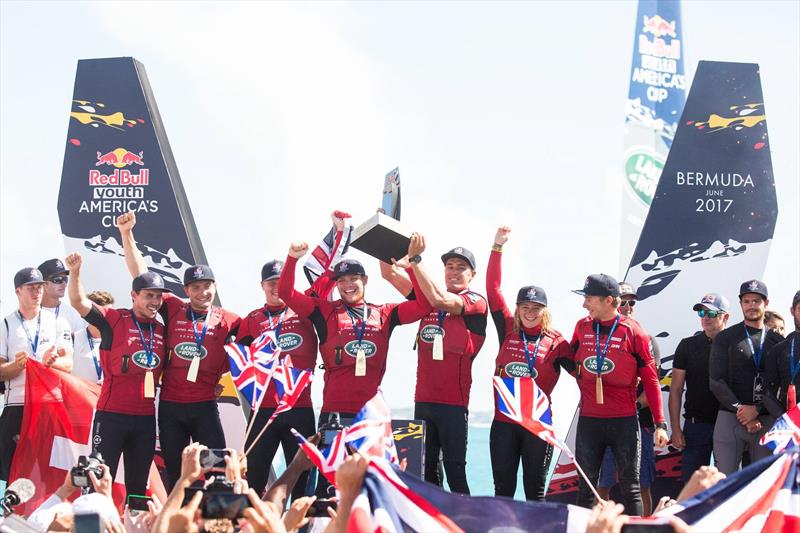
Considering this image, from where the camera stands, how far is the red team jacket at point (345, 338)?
25.5 feet

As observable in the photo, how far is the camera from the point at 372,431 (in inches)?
199

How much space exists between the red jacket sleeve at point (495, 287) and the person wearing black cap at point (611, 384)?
2.00ft

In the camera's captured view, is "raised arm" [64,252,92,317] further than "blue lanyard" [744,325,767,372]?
No

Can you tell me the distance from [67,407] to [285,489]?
3317 millimetres

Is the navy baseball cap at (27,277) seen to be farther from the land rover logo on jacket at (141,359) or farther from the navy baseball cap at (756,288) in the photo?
the navy baseball cap at (756,288)

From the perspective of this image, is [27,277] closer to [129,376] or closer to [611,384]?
[129,376]

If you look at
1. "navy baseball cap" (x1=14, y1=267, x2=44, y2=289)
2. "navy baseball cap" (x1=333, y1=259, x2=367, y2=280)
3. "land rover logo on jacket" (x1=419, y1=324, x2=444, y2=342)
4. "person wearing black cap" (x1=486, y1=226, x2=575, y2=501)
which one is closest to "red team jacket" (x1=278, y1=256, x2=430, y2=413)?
"land rover logo on jacket" (x1=419, y1=324, x2=444, y2=342)

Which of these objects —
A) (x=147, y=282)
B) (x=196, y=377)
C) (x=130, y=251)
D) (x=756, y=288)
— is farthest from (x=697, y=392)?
(x=130, y=251)

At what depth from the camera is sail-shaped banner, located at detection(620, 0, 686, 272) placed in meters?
16.6

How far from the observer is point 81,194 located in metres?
10.8

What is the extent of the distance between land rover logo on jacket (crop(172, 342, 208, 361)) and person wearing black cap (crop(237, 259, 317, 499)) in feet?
1.06

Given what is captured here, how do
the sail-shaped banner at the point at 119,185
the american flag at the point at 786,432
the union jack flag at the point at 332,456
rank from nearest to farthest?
the union jack flag at the point at 332,456 < the american flag at the point at 786,432 < the sail-shaped banner at the point at 119,185

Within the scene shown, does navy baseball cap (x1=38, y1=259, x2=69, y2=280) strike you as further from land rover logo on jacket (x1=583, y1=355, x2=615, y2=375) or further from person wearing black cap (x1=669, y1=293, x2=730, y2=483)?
person wearing black cap (x1=669, y1=293, x2=730, y2=483)

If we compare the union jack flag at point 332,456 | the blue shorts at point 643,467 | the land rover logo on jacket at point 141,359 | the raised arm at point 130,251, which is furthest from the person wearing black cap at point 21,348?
the blue shorts at point 643,467
